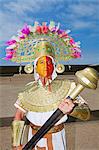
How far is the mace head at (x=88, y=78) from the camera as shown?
1.38m

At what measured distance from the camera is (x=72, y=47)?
6.22 ft

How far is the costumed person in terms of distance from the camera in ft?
5.82

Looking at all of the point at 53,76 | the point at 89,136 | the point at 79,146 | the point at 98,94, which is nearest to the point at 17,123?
the point at 53,76

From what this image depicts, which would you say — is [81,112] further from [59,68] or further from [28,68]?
[28,68]

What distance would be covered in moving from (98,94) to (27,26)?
19.0 ft

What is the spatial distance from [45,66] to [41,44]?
0.13 meters

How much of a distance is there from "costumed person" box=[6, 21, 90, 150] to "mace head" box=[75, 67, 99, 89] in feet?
1.15

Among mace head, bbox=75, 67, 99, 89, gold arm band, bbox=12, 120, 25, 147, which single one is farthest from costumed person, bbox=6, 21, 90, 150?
mace head, bbox=75, 67, 99, 89

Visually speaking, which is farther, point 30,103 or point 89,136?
point 89,136

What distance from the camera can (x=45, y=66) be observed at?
179 centimetres

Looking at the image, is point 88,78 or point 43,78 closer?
point 88,78

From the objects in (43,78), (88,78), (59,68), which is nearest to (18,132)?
(43,78)

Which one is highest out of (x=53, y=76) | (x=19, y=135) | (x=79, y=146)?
(x=53, y=76)

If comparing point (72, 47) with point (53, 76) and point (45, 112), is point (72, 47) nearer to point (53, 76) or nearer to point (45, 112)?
point (53, 76)
